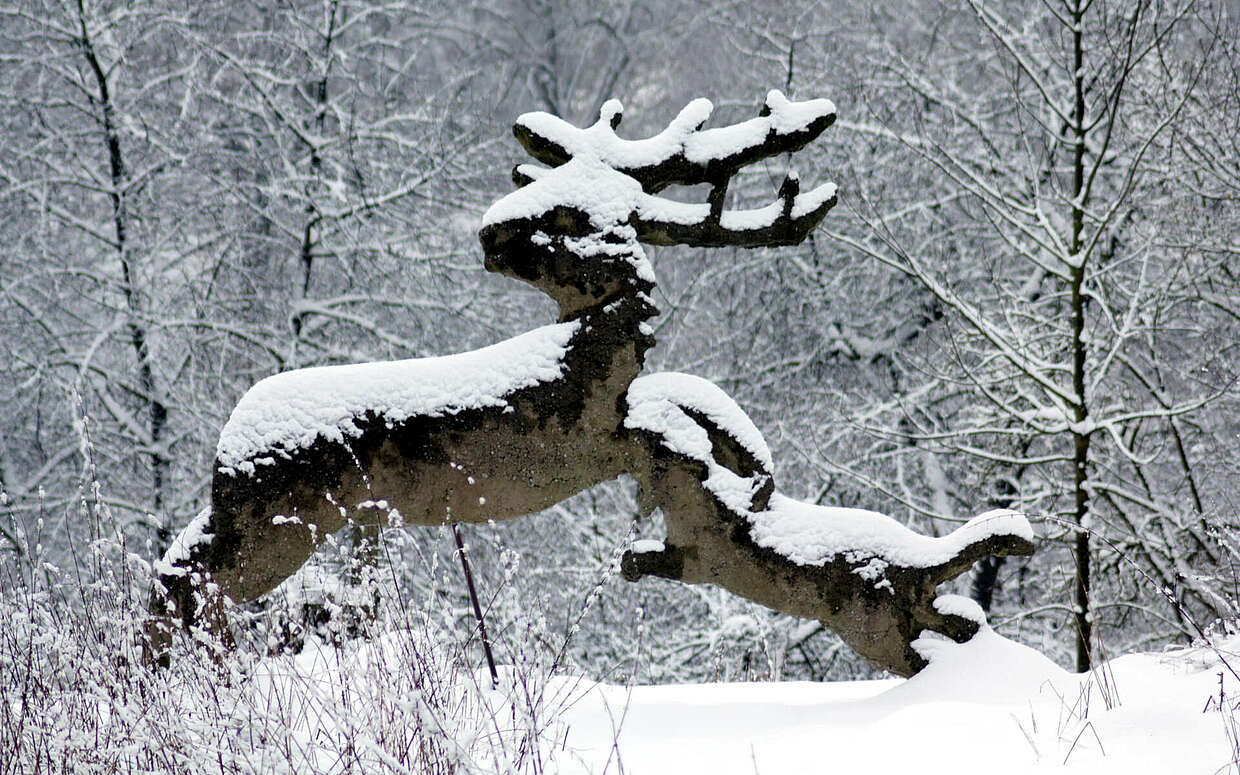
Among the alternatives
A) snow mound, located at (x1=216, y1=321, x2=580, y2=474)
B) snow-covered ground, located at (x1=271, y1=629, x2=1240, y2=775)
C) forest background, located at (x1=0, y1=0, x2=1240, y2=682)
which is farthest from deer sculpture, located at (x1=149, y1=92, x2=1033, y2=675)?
forest background, located at (x1=0, y1=0, x2=1240, y2=682)

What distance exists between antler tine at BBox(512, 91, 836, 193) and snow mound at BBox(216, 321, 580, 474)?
649 millimetres

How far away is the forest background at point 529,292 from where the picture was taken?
8.66 m

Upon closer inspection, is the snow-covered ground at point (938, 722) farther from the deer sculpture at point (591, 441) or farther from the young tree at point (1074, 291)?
the young tree at point (1074, 291)

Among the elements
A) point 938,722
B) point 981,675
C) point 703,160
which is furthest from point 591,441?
point 981,675

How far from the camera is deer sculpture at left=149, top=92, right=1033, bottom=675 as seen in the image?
11.9ft

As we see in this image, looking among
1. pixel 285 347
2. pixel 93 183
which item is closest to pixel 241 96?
pixel 93 183

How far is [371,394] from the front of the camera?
3674mm

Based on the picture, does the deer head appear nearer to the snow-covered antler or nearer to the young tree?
the snow-covered antler

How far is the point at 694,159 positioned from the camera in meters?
3.92

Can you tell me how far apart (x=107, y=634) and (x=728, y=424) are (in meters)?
2.17

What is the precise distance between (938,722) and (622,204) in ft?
6.66

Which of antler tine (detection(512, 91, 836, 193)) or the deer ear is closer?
antler tine (detection(512, 91, 836, 193))

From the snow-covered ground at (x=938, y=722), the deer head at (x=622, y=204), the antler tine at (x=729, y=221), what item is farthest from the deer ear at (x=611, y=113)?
the snow-covered ground at (x=938, y=722)

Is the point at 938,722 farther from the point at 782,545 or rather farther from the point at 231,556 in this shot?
the point at 231,556
